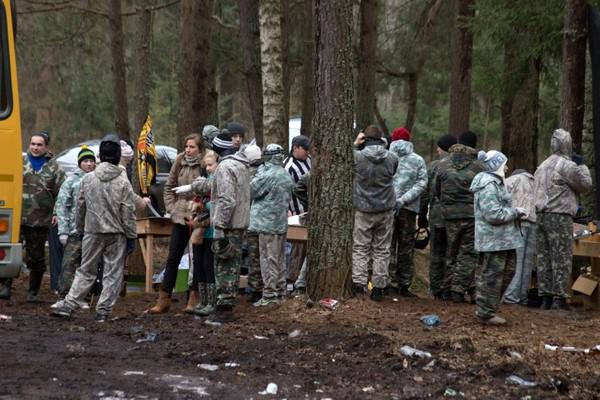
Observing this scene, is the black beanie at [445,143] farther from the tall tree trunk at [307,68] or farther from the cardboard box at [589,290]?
the tall tree trunk at [307,68]

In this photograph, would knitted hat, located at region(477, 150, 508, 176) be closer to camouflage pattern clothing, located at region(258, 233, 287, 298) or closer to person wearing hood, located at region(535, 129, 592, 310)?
person wearing hood, located at region(535, 129, 592, 310)

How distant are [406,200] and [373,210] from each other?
69 cm

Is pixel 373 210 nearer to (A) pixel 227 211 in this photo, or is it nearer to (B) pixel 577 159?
(A) pixel 227 211

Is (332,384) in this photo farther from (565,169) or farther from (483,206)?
(565,169)

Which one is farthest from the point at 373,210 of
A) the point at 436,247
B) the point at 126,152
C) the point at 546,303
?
the point at 126,152

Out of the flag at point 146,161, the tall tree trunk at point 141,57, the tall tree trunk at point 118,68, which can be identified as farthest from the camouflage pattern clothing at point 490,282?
the tall tree trunk at point 118,68

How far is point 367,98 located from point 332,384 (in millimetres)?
14677

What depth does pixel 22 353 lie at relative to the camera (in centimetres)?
1027

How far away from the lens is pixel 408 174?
1442 cm

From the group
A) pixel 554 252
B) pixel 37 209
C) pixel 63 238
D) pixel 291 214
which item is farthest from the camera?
pixel 291 214

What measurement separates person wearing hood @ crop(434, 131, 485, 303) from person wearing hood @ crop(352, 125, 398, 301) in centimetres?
65

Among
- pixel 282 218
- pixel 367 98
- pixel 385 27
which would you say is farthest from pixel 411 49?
pixel 282 218

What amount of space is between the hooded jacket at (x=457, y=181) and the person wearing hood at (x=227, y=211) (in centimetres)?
260

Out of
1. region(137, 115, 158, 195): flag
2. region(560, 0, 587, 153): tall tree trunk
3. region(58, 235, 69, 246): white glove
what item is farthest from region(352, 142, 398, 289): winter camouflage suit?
region(560, 0, 587, 153): tall tree trunk
